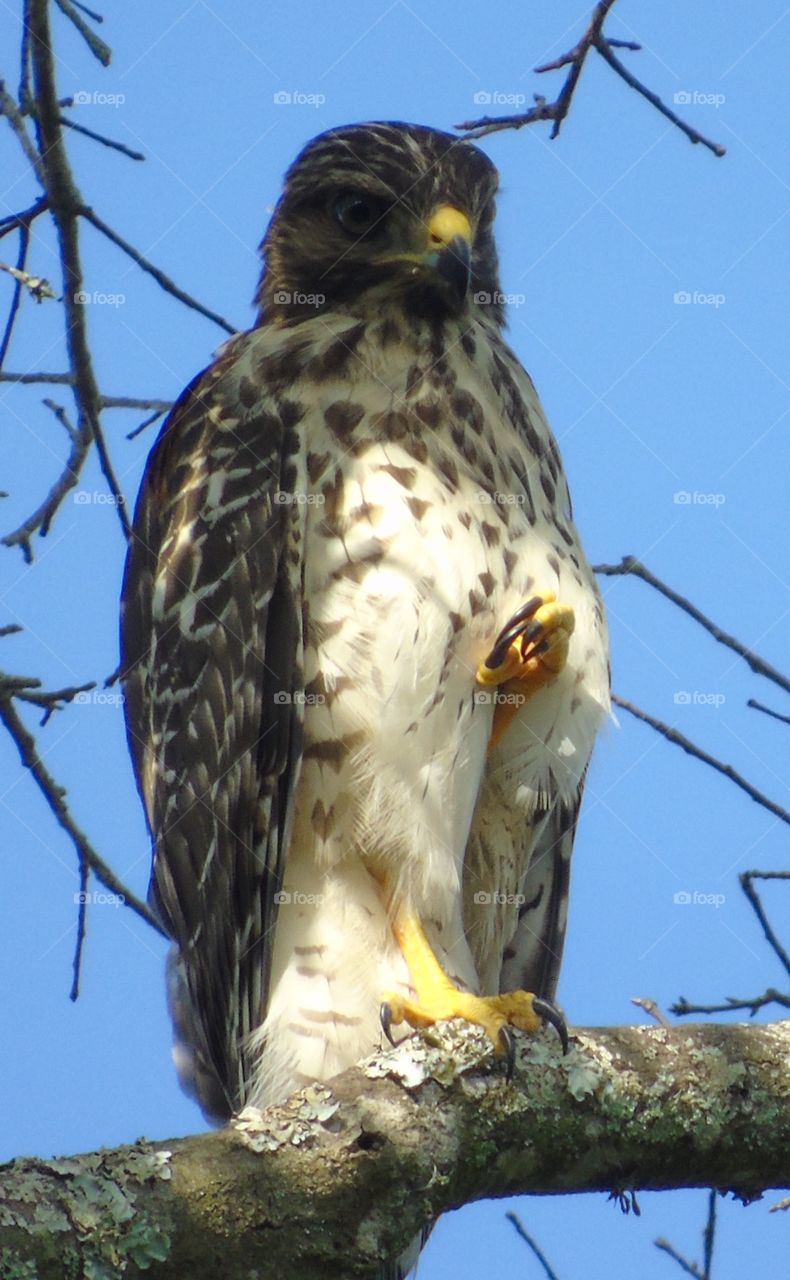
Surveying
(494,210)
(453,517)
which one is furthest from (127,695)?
(494,210)

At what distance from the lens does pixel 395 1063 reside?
3160 mm

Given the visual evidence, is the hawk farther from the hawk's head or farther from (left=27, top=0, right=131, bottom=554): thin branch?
(left=27, top=0, right=131, bottom=554): thin branch

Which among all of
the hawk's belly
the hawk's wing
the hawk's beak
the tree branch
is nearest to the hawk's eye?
the hawk's beak

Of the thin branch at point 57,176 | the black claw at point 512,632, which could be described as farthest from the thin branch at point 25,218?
the black claw at point 512,632

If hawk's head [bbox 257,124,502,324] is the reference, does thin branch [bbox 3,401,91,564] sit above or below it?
below

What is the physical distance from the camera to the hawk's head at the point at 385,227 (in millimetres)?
4566

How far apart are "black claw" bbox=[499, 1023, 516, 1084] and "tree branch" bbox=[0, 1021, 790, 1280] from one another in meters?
0.03

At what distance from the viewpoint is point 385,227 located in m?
4.66

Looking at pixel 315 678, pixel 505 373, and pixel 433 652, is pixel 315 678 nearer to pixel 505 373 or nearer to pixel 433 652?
pixel 433 652

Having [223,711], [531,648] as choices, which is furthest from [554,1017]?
[223,711]

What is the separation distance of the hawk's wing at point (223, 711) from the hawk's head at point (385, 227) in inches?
16.8

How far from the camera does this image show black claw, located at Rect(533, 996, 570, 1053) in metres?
3.30

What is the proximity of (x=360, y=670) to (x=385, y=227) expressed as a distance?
139 centimetres

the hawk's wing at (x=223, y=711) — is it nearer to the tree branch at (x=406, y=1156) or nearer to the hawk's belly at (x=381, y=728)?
the hawk's belly at (x=381, y=728)
